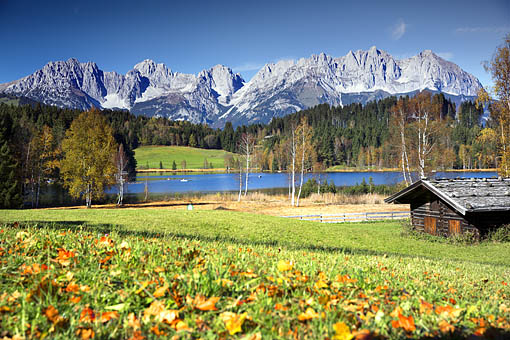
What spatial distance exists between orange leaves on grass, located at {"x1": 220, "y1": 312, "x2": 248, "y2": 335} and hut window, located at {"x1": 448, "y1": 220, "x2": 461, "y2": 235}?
19.3 m

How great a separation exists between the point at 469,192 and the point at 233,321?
65.4 feet

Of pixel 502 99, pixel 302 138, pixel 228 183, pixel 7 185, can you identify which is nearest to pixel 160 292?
pixel 502 99

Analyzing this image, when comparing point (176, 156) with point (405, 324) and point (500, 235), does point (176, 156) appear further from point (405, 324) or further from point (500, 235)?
point (405, 324)

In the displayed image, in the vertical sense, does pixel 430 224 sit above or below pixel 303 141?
below

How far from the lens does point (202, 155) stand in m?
147

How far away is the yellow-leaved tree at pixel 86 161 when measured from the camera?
3550 centimetres

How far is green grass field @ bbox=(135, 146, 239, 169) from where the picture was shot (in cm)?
12788

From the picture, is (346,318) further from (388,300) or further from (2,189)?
(2,189)

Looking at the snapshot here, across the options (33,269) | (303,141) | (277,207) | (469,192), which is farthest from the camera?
(303,141)

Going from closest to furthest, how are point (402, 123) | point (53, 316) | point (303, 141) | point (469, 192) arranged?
point (53, 316), point (469, 192), point (402, 123), point (303, 141)

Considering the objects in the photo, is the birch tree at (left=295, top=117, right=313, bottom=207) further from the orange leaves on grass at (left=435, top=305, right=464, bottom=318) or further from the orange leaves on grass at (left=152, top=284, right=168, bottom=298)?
the orange leaves on grass at (left=152, top=284, right=168, bottom=298)

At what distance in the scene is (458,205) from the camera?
1645 centimetres

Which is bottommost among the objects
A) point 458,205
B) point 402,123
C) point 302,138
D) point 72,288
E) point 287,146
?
point 458,205

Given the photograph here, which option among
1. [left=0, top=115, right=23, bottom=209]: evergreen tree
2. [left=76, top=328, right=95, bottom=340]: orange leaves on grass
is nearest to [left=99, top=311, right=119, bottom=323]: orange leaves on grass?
[left=76, top=328, right=95, bottom=340]: orange leaves on grass
